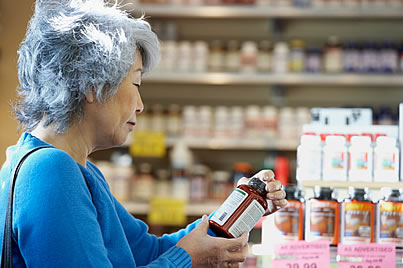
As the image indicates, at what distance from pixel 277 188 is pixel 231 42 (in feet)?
8.10

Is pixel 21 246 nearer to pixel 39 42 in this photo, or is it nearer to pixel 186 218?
pixel 39 42

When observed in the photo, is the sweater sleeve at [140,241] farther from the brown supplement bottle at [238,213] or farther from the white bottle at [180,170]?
the white bottle at [180,170]

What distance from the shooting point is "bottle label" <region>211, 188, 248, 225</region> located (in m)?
1.41

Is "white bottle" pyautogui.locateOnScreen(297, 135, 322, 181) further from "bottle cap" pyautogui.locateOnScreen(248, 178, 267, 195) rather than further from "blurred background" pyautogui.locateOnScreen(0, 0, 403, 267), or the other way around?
"blurred background" pyautogui.locateOnScreen(0, 0, 403, 267)

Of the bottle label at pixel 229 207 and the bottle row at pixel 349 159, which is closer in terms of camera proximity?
the bottle label at pixel 229 207

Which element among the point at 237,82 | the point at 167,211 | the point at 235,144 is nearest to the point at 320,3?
the point at 237,82

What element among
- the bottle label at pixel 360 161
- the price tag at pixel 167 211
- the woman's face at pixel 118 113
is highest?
the woman's face at pixel 118 113

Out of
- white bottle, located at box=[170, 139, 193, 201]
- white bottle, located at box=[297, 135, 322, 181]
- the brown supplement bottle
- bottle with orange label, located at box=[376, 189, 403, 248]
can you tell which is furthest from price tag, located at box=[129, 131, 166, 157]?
the brown supplement bottle

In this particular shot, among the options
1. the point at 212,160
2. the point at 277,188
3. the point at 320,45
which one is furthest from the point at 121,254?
the point at 320,45

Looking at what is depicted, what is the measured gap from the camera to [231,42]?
3.86 m

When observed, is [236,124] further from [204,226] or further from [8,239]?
[8,239]

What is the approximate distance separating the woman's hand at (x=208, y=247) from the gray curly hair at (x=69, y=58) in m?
0.39

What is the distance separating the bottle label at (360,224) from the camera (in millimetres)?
1687

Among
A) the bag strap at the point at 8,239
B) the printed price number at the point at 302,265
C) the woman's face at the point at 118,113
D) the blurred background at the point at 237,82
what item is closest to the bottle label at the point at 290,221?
the printed price number at the point at 302,265
